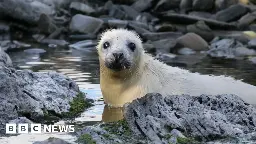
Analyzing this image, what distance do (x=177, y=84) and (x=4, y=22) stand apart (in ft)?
52.6

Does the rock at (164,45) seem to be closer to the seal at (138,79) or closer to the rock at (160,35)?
the rock at (160,35)

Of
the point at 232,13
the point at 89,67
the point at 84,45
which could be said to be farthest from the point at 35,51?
the point at 232,13

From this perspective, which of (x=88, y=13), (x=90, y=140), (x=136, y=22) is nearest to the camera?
(x=90, y=140)

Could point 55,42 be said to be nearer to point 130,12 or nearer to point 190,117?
point 130,12

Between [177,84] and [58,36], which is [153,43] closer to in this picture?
[58,36]

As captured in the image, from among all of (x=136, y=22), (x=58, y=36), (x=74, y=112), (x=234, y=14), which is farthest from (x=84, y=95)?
(x=234, y=14)

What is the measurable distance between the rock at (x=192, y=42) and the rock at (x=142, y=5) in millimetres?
8619

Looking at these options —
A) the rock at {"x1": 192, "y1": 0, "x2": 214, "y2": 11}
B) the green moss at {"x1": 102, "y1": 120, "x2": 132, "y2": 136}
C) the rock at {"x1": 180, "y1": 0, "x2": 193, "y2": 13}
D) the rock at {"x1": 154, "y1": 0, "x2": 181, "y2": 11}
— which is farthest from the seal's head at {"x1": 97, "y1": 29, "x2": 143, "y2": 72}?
the rock at {"x1": 154, "y1": 0, "x2": 181, "y2": 11}

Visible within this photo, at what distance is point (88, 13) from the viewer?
97.5 feet

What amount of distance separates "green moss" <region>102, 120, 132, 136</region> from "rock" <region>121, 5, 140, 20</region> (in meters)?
21.0

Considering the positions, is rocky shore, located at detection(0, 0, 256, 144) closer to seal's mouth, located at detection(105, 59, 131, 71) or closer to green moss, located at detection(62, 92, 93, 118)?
green moss, located at detection(62, 92, 93, 118)

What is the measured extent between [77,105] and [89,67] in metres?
6.24

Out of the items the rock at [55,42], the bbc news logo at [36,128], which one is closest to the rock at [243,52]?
the rock at [55,42]

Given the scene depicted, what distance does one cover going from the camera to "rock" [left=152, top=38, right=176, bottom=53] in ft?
73.5
